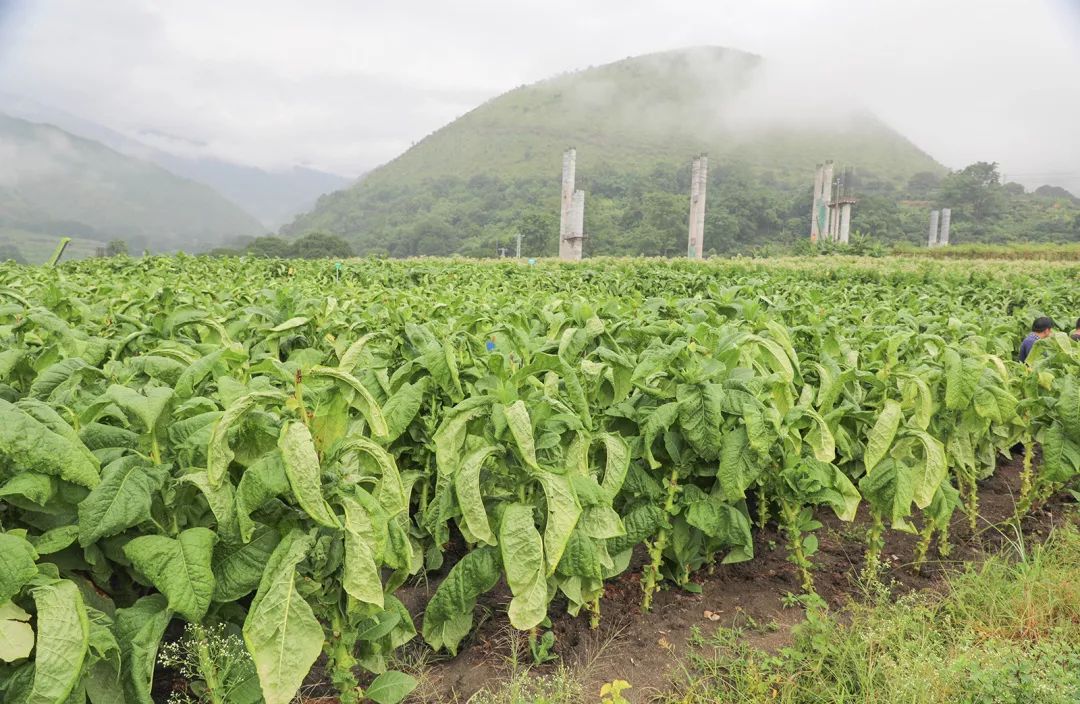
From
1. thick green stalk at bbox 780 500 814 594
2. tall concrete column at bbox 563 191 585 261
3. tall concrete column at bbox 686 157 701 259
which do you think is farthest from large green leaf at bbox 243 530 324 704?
tall concrete column at bbox 686 157 701 259

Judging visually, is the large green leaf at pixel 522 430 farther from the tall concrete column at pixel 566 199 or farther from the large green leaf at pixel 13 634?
the tall concrete column at pixel 566 199

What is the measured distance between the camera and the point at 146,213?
370 ft

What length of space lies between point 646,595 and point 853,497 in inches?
36.2

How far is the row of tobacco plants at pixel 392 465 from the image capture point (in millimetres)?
1682

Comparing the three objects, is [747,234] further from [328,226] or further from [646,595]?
[328,226]

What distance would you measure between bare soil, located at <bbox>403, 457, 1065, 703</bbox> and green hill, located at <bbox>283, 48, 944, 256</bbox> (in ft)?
144

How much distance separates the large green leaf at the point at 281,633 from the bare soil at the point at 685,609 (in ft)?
2.45

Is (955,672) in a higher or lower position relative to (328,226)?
lower

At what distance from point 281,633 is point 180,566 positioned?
293 millimetres

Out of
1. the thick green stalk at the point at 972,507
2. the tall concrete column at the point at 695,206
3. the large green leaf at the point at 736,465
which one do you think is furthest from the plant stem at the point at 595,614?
the tall concrete column at the point at 695,206

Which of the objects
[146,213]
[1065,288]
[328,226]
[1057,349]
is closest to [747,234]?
[1065,288]

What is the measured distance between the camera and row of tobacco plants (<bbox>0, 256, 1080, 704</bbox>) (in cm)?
168

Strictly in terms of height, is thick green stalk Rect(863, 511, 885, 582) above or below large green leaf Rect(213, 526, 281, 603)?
below

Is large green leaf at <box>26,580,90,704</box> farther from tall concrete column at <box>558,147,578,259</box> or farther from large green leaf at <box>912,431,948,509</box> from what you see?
tall concrete column at <box>558,147,578,259</box>
